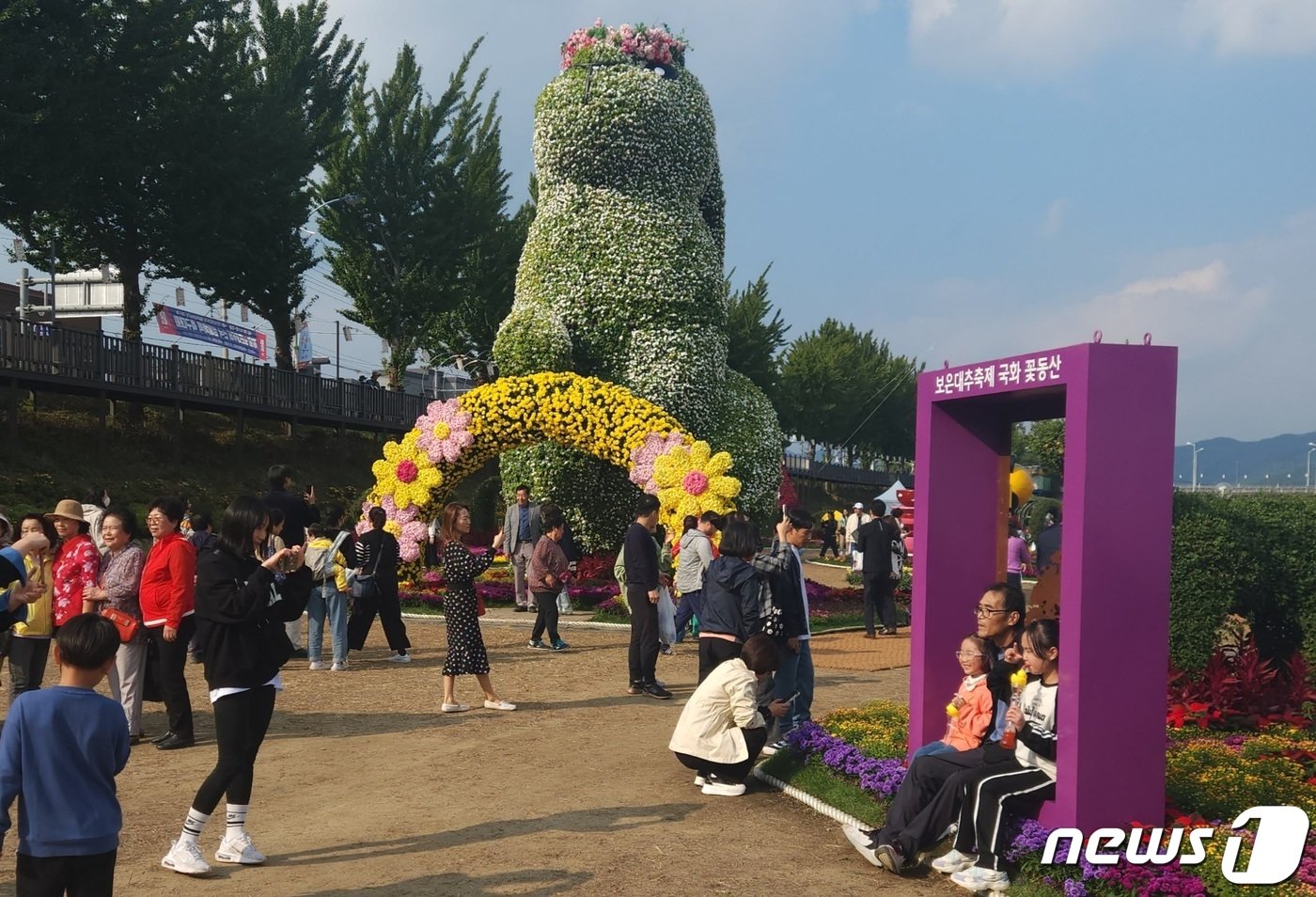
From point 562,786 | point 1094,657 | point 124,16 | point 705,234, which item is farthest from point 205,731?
point 124,16

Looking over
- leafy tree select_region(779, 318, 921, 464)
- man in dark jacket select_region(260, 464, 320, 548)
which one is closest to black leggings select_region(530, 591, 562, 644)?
man in dark jacket select_region(260, 464, 320, 548)

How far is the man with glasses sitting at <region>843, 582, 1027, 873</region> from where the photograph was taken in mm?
6137

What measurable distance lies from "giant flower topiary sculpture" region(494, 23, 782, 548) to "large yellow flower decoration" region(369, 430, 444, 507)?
3.65 meters

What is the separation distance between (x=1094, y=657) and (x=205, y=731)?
689cm

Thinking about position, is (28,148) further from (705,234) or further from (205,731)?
(205,731)

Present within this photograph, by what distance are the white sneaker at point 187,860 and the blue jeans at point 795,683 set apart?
4.32m

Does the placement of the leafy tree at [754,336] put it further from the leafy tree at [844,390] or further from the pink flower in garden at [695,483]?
the pink flower in garden at [695,483]

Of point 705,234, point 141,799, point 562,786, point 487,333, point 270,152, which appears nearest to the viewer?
point 141,799

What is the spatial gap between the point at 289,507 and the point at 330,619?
51.8 inches

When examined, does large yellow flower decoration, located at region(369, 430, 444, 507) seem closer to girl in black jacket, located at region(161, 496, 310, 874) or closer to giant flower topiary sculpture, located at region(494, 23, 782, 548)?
giant flower topiary sculpture, located at region(494, 23, 782, 548)

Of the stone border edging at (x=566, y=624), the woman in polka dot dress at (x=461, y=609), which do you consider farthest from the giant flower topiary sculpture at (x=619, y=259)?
the woman in polka dot dress at (x=461, y=609)

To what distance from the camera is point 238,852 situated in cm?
611

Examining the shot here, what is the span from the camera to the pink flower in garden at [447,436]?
1792cm

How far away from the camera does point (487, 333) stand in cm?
4166
